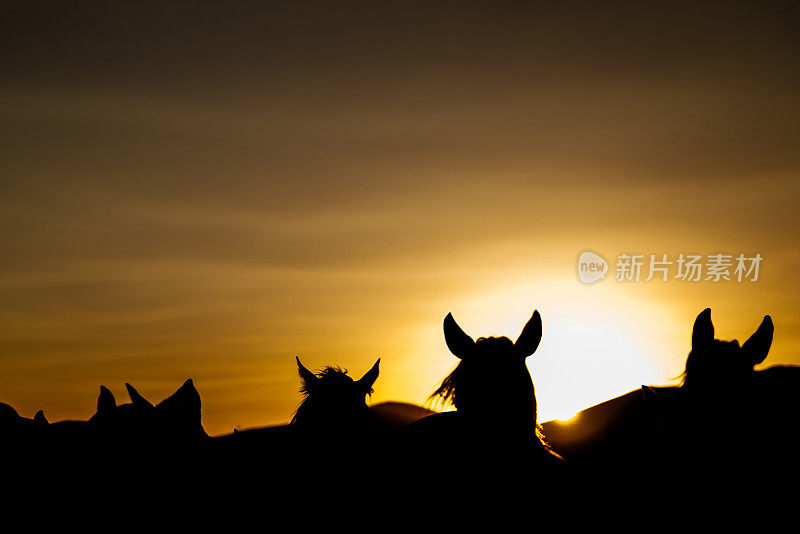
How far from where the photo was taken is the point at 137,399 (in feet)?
25.1

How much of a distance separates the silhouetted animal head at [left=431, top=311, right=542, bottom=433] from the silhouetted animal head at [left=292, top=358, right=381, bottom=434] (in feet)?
7.22

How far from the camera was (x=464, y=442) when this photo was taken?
5105 mm

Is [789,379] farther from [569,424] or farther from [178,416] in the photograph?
[569,424]

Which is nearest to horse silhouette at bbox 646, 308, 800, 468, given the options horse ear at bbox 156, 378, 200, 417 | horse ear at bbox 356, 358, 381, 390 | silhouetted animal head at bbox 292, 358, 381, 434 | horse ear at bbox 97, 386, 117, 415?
silhouetted animal head at bbox 292, 358, 381, 434

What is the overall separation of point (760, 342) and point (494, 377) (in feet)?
5.75

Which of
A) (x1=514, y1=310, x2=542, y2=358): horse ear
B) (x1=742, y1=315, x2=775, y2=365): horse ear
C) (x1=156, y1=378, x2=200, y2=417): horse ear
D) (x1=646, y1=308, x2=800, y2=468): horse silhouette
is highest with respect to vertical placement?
(x1=156, y1=378, x2=200, y2=417): horse ear

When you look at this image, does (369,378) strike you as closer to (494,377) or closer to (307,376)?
(307,376)

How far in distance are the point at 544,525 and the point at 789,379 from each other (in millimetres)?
2311

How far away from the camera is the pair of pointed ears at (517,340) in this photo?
A: 5.27 m

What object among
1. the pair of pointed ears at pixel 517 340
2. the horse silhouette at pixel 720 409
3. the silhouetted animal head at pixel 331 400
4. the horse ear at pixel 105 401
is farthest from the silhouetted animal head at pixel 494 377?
the horse ear at pixel 105 401

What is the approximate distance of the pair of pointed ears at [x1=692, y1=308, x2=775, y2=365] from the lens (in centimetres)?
527

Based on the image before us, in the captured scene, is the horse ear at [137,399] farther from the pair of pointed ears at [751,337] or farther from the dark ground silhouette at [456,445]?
the pair of pointed ears at [751,337]

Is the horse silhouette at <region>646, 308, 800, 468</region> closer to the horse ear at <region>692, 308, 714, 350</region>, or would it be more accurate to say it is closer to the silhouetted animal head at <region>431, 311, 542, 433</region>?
the horse ear at <region>692, 308, 714, 350</region>

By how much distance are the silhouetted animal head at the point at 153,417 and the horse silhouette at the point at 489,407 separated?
2.92 m
